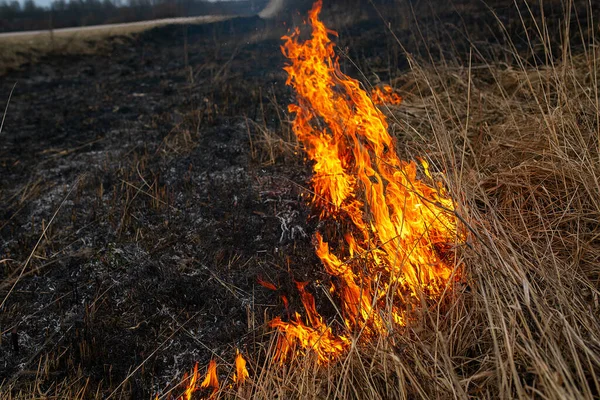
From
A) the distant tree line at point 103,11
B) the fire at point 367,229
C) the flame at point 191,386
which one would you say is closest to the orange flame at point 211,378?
the flame at point 191,386

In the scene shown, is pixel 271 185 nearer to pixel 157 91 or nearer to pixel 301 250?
pixel 301 250

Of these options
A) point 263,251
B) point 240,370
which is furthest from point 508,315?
point 263,251

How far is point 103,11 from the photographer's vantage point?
19344 mm

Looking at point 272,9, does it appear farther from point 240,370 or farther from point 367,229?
point 240,370

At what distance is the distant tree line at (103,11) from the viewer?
15670 mm

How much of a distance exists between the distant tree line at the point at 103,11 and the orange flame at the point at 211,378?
14.5 m

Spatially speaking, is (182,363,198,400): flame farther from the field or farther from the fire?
the fire

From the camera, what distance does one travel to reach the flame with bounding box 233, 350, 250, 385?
2.21 meters

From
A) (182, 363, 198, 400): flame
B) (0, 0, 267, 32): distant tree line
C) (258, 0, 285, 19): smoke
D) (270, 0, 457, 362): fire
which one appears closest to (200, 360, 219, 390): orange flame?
(182, 363, 198, 400): flame

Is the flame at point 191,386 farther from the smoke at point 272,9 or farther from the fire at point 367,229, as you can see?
the smoke at point 272,9

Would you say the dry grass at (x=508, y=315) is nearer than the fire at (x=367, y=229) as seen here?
Yes

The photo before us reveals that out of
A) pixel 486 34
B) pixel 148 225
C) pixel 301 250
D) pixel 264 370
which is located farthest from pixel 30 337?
pixel 486 34

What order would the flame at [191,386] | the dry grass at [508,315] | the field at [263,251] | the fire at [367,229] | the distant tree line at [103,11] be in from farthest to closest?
the distant tree line at [103,11] → the fire at [367,229] → the flame at [191,386] → the field at [263,251] → the dry grass at [508,315]

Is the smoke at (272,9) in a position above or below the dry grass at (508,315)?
above
